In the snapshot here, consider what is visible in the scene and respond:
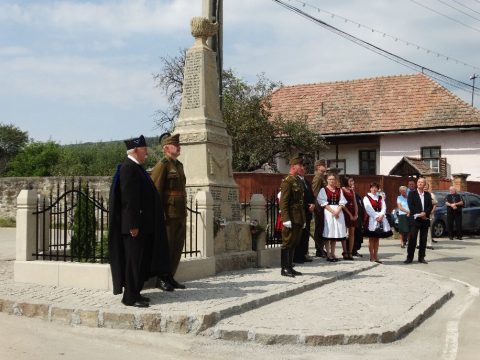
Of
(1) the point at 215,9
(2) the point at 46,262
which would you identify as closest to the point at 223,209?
(2) the point at 46,262

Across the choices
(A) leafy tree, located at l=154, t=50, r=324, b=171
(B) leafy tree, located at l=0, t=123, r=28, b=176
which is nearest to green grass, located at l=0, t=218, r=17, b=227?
(A) leafy tree, located at l=154, t=50, r=324, b=171

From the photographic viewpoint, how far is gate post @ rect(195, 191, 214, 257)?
929cm

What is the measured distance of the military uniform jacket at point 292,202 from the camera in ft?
30.8

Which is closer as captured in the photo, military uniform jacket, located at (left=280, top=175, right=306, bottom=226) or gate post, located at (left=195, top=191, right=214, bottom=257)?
gate post, located at (left=195, top=191, right=214, bottom=257)

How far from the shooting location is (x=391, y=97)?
36.4 meters

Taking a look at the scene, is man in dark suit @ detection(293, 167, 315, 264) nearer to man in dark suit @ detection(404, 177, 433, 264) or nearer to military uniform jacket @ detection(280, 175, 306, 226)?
military uniform jacket @ detection(280, 175, 306, 226)

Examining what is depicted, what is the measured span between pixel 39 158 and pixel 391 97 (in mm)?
29394

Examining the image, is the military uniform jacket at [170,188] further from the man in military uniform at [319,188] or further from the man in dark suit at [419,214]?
the man in dark suit at [419,214]

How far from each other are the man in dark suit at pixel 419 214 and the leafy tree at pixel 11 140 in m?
63.4

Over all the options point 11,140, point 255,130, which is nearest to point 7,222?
point 255,130

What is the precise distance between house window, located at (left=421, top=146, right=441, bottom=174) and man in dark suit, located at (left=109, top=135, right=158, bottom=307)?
29455mm

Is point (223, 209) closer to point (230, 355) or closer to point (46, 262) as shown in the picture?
point (46, 262)

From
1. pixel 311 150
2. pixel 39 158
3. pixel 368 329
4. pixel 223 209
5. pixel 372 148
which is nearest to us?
pixel 368 329

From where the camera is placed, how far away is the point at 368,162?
36250mm
